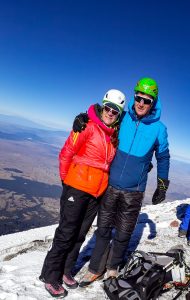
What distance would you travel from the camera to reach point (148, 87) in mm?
5547

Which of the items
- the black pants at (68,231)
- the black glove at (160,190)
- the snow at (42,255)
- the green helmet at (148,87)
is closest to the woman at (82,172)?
the black pants at (68,231)

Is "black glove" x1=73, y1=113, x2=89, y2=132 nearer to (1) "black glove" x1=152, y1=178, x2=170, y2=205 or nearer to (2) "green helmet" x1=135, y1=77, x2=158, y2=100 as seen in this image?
(2) "green helmet" x1=135, y1=77, x2=158, y2=100

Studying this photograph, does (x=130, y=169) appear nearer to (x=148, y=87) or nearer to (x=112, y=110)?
(x=112, y=110)

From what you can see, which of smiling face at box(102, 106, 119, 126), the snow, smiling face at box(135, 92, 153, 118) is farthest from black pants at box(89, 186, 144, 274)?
smiling face at box(135, 92, 153, 118)

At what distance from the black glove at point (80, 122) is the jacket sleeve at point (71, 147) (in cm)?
8

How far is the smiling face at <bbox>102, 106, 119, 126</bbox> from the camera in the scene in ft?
17.5

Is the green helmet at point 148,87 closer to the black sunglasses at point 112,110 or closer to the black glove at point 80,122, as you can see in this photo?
the black sunglasses at point 112,110

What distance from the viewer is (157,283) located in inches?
199

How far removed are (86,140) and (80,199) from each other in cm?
109

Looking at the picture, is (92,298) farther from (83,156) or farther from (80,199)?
(83,156)

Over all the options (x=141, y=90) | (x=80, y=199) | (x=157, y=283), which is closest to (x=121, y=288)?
(x=157, y=283)

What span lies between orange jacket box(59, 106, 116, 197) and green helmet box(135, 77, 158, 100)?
1017 mm

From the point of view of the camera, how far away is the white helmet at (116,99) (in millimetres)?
5332

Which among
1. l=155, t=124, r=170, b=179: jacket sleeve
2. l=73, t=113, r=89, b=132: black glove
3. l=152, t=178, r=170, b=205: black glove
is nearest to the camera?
l=73, t=113, r=89, b=132: black glove
